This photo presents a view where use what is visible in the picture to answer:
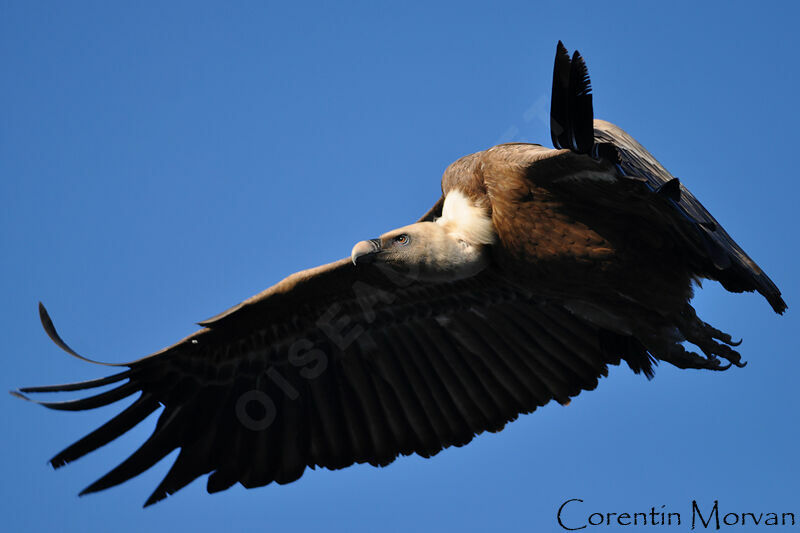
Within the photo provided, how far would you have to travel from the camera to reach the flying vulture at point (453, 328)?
6160 millimetres

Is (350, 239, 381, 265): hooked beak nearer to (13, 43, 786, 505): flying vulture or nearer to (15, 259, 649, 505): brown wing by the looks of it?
(13, 43, 786, 505): flying vulture

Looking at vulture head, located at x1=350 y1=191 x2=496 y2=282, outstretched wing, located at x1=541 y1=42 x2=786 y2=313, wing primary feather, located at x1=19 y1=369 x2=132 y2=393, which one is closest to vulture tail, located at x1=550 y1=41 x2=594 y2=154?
outstretched wing, located at x1=541 y1=42 x2=786 y2=313

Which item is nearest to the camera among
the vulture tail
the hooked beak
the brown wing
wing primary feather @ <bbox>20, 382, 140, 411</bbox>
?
the vulture tail

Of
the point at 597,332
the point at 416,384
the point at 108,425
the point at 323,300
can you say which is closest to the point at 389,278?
the point at 323,300

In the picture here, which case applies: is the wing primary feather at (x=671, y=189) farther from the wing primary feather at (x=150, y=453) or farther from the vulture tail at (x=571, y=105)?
the wing primary feather at (x=150, y=453)

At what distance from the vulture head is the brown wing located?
29 cm

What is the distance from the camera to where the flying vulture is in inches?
243

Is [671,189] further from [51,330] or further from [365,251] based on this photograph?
[51,330]

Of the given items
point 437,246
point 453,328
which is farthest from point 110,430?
point 453,328

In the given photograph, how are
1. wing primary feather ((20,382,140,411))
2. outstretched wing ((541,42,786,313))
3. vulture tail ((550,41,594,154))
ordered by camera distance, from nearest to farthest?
vulture tail ((550,41,594,154))
outstretched wing ((541,42,786,313))
wing primary feather ((20,382,140,411))

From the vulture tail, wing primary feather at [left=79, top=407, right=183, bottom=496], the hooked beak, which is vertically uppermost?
the hooked beak

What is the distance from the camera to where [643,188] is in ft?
18.8

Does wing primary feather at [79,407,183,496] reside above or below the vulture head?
below

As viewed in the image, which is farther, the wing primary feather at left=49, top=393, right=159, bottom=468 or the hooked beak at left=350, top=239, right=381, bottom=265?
the hooked beak at left=350, top=239, right=381, bottom=265
